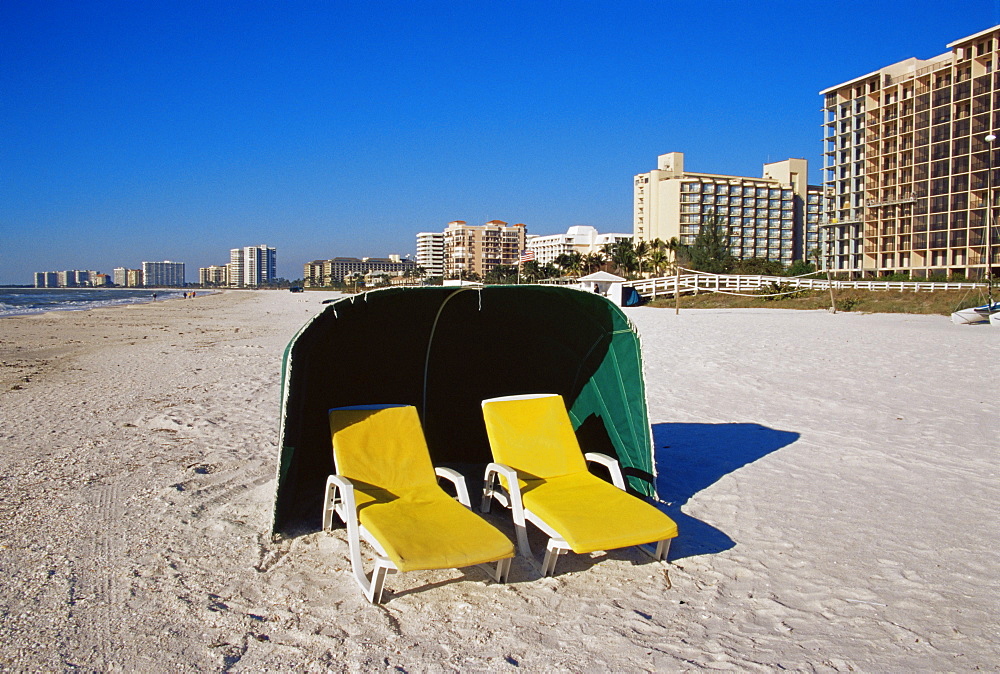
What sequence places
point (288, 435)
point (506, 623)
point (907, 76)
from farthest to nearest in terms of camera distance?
point (907, 76) → point (288, 435) → point (506, 623)

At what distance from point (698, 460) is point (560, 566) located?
8.98 ft

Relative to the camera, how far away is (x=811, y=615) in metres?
3.64

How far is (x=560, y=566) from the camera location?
14.1ft

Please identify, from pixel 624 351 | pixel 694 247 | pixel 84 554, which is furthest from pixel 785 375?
pixel 694 247

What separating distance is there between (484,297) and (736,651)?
336 centimetres

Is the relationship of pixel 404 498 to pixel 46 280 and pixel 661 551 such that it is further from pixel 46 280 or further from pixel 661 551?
pixel 46 280

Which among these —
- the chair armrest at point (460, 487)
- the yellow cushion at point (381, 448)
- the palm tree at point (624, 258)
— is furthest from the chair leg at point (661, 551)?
the palm tree at point (624, 258)

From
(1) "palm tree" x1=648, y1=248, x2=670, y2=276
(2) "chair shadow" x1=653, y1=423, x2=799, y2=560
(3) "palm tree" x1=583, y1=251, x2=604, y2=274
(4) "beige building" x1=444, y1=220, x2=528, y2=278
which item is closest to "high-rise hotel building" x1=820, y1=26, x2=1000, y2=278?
(1) "palm tree" x1=648, y1=248, x2=670, y2=276

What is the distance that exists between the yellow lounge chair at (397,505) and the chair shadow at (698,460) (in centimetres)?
130

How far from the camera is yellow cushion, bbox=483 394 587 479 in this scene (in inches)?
201

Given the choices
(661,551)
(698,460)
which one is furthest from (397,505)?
(698,460)

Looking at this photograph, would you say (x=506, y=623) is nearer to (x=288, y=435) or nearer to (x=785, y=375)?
(x=288, y=435)

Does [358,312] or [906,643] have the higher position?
[358,312]

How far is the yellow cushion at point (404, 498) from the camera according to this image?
373cm
